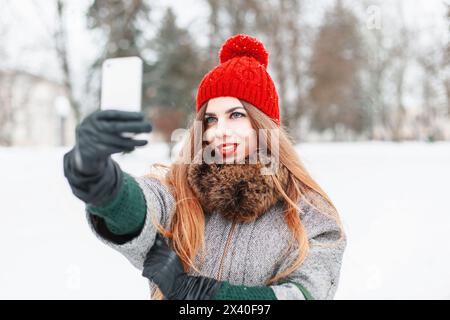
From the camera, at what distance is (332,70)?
16.8m

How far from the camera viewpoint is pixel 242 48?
1865 millimetres

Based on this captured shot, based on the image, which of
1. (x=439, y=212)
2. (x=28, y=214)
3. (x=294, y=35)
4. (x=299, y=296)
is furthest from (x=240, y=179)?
(x=294, y=35)

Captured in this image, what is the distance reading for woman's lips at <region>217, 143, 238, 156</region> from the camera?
1.63 metres

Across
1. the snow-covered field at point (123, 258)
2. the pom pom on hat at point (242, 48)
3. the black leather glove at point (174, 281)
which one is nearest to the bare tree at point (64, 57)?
the snow-covered field at point (123, 258)

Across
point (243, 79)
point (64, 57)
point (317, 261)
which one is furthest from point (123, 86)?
point (64, 57)

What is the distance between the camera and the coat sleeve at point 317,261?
1.39 m

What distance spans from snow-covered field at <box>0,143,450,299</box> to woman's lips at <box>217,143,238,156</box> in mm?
910

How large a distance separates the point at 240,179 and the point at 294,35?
13379 millimetres

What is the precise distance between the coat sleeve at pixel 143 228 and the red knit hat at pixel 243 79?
0.47m

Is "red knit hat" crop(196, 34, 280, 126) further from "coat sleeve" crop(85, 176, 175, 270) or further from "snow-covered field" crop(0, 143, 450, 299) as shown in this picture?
"snow-covered field" crop(0, 143, 450, 299)

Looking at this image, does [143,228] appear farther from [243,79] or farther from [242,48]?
[242,48]

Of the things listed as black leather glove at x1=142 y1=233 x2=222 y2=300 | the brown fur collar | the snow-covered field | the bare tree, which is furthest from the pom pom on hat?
the bare tree

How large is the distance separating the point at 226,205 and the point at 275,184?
0.20 m
